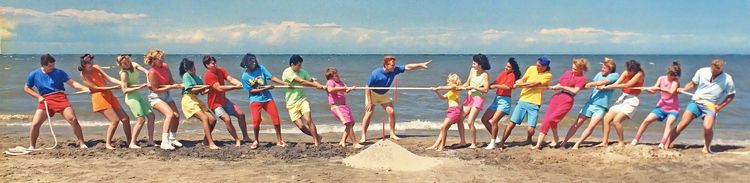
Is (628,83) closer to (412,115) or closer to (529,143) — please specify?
(529,143)

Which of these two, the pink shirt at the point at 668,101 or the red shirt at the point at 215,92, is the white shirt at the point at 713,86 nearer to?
the pink shirt at the point at 668,101

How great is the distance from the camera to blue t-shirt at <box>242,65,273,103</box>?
1006 cm

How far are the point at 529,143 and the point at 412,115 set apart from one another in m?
7.51

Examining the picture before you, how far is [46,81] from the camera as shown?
9.69 metres

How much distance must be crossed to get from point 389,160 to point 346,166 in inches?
24.0

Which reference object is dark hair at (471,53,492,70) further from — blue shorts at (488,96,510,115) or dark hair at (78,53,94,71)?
dark hair at (78,53,94,71)

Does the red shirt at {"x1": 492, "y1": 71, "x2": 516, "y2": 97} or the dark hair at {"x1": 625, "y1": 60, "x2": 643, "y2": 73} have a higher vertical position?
the dark hair at {"x1": 625, "y1": 60, "x2": 643, "y2": 73}

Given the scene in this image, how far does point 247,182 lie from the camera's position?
25.8 ft

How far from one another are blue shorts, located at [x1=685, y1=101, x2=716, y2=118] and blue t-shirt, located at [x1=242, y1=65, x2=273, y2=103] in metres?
6.48

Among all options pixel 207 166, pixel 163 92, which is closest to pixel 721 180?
pixel 207 166

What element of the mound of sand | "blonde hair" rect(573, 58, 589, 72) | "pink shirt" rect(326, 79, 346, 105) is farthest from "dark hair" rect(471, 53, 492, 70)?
"pink shirt" rect(326, 79, 346, 105)

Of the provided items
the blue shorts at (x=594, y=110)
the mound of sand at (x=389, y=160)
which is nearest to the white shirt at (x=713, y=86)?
the blue shorts at (x=594, y=110)

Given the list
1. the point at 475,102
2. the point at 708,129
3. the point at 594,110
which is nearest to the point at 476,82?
the point at 475,102

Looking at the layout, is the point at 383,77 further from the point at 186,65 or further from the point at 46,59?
the point at 46,59
